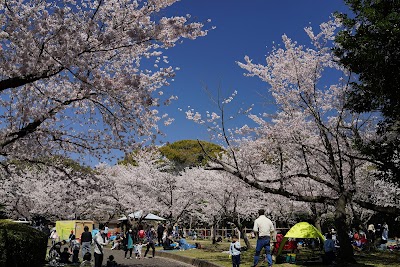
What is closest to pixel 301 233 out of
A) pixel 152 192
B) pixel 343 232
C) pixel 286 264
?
pixel 286 264

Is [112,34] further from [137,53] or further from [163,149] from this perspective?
[163,149]

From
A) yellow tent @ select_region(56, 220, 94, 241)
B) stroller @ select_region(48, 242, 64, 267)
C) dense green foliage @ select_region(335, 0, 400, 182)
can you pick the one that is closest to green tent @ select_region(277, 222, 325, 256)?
dense green foliage @ select_region(335, 0, 400, 182)

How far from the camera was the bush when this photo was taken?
30.9ft

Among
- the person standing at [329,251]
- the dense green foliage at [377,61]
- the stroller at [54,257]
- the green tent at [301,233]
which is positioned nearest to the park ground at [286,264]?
the person standing at [329,251]

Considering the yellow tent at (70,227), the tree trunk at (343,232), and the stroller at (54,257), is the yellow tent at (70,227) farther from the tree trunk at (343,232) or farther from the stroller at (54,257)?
the tree trunk at (343,232)

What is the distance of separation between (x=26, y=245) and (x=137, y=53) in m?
5.93

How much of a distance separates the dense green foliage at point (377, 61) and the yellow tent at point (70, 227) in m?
21.2

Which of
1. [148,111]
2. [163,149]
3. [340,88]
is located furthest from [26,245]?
[163,149]

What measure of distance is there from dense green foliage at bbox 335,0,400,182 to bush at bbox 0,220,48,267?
9.51 meters

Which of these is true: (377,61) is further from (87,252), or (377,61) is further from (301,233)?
(87,252)

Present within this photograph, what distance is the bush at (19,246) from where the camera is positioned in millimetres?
9414

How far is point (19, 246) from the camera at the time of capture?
32.6ft

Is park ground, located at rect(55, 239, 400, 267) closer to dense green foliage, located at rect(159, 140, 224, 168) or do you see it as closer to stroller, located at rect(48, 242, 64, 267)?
stroller, located at rect(48, 242, 64, 267)

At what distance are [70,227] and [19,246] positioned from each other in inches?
719
